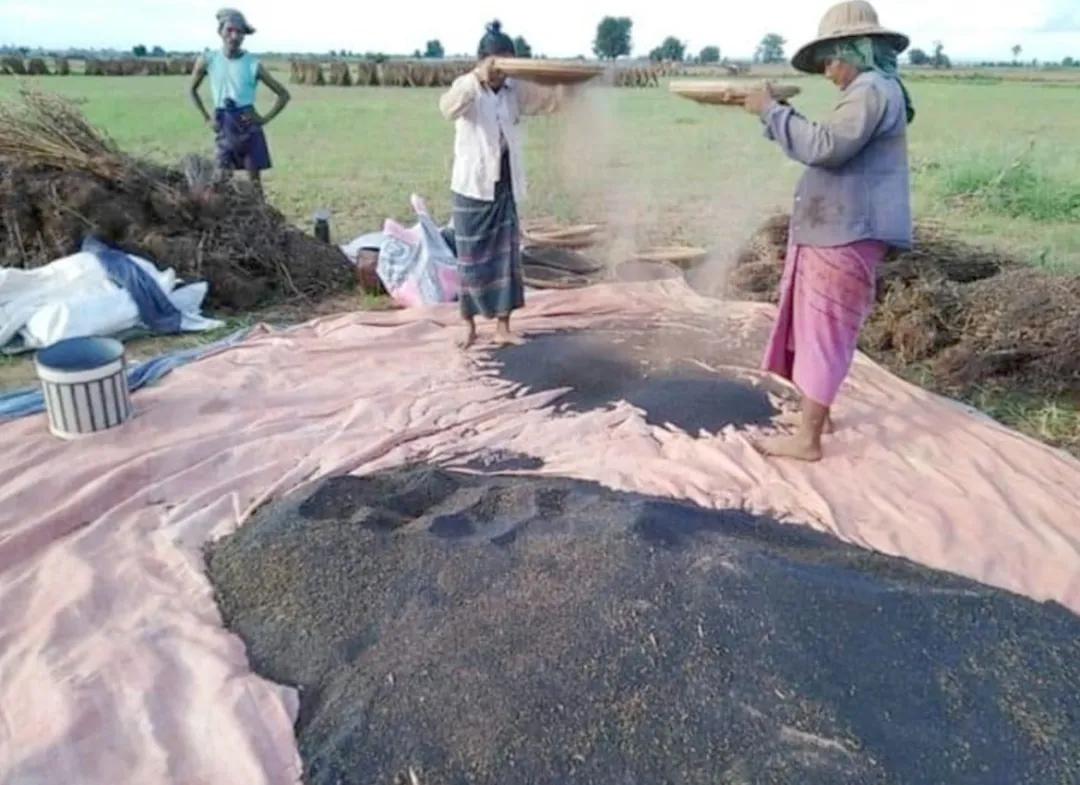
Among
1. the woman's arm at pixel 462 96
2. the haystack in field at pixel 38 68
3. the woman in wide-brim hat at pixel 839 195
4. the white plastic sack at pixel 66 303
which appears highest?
the haystack in field at pixel 38 68

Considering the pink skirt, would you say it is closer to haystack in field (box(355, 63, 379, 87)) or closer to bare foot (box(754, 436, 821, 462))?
bare foot (box(754, 436, 821, 462))

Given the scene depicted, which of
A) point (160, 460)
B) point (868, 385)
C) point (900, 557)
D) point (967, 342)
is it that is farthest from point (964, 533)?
point (160, 460)

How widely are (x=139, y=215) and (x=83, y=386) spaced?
1.91 meters

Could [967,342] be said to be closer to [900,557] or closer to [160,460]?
[900,557]

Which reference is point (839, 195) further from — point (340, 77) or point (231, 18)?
point (340, 77)

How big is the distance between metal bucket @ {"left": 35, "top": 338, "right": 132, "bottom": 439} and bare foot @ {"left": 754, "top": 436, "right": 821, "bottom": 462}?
201 centimetres

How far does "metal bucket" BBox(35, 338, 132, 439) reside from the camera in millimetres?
2629

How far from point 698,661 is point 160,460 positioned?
1716 mm

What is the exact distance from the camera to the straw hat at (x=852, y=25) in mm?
2217

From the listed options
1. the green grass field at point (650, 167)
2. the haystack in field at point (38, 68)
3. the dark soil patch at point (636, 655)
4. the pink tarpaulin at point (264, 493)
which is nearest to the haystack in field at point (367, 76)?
the haystack in field at point (38, 68)

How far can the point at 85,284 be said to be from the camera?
3.70 metres

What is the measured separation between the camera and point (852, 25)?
87.7 inches

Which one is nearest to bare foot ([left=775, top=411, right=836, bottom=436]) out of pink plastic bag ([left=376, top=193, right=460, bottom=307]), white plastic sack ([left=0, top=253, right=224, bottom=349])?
pink plastic bag ([left=376, top=193, right=460, bottom=307])

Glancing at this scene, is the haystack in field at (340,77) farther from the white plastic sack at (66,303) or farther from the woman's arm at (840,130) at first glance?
the woman's arm at (840,130)
